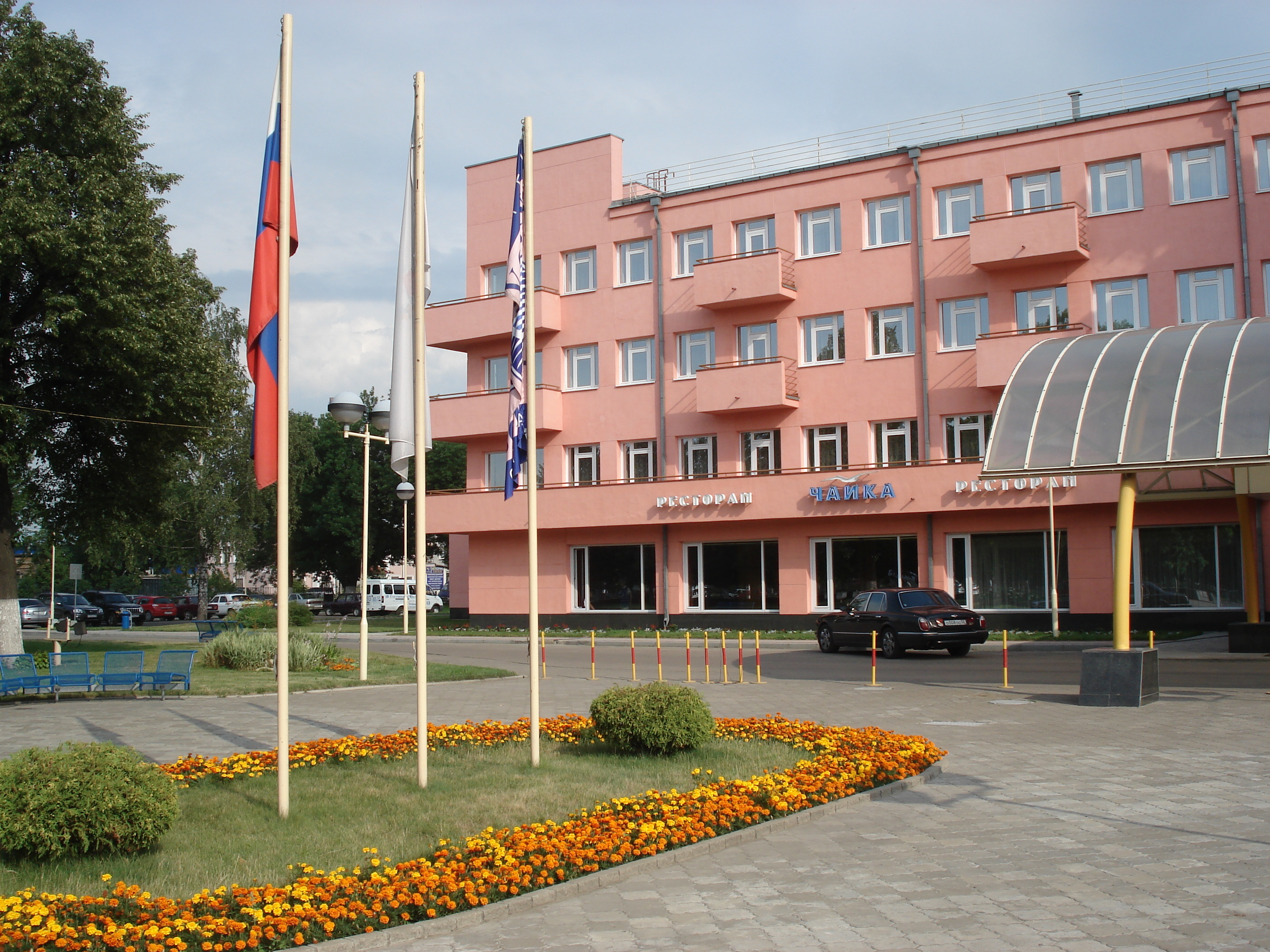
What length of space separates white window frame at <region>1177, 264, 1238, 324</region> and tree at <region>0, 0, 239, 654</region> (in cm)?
2574

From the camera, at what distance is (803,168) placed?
124 ft

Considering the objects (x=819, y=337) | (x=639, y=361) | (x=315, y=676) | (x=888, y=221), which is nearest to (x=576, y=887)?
(x=315, y=676)

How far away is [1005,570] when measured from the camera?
34.2 m

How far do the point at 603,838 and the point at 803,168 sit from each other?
3334 cm

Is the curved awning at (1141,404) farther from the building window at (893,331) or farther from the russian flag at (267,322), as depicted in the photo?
the building window at (893,331)

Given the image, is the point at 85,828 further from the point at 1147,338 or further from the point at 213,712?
the point at 1147,338

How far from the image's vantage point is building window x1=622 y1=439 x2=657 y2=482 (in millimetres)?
40344

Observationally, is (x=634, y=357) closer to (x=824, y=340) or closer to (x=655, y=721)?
(x=824, y=340)

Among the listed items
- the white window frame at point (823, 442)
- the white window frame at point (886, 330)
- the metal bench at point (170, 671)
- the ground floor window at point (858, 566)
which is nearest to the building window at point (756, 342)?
the white window frame at point (823, 442)

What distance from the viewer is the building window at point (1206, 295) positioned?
104 ft

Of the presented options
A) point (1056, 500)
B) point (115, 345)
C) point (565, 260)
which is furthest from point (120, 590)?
point (1056, 500)

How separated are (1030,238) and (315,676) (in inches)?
903

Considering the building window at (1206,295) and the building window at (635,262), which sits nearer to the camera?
the building window at (1206,295)

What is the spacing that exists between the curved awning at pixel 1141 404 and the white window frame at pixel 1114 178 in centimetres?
1590
